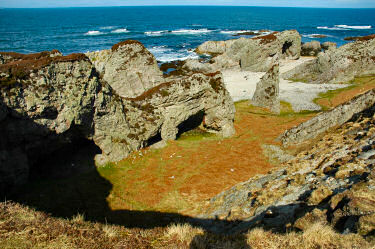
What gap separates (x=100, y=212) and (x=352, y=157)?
15512 mm

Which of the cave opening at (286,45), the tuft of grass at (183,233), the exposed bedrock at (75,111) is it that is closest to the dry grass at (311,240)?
the tuft of grass at (183,233)

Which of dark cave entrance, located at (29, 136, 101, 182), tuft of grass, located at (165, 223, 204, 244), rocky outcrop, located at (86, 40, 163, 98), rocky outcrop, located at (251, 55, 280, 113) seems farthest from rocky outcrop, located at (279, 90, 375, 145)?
rocky outcrop, located at (86, 40, 163, 98)

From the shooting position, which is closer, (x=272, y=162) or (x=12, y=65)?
(x=12, y=65)

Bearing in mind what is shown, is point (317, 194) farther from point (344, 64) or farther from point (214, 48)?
point (214, 48)

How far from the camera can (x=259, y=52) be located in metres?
74.4

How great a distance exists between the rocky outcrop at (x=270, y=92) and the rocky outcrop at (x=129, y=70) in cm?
1608

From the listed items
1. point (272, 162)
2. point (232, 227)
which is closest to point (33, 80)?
point (232, 227)

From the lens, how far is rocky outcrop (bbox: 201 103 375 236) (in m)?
9.17

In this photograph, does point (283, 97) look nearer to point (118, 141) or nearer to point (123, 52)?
point (123, 52)

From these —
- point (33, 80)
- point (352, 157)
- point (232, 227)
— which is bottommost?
point (232, 227)

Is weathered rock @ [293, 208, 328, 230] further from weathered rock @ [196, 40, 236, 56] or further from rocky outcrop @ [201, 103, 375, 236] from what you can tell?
weathered rock @ [196, 40, 236, 56]

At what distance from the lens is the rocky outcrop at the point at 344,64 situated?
51656 millimetres

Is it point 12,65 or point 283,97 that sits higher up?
point 12,65

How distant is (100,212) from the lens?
1543 cm
